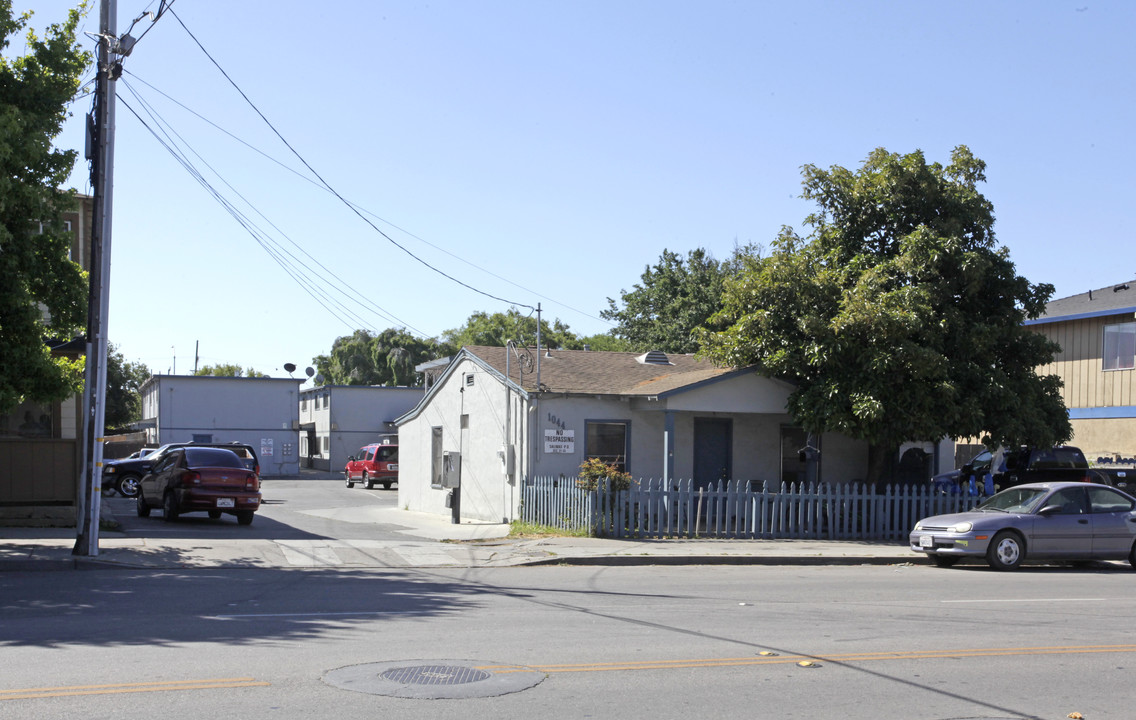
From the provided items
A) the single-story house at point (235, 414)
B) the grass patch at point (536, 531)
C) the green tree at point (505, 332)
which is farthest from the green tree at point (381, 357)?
the grass patch at point (536, 531)

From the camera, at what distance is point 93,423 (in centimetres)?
1427

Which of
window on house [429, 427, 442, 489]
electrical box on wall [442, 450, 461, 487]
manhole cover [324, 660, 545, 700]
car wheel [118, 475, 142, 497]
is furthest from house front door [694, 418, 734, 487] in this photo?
car wheel [118, 475, 142, 497]

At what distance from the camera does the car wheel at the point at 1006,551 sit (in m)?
15.5

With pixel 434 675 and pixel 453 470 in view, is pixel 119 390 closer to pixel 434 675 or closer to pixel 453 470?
pixel 453 470

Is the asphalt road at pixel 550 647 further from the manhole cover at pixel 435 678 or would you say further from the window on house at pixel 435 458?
the window on house at pixel 435 458

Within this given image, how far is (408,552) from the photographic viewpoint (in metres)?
16.4

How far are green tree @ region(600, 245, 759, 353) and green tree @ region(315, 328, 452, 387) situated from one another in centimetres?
2667

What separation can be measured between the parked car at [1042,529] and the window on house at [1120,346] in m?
14.8

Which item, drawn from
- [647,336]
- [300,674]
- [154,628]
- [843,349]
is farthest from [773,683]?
[647,336]

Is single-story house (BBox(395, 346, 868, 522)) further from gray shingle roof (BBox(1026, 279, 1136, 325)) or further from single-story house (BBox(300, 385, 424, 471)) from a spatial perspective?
single-story house (BBox(300, 385, 424, 471))

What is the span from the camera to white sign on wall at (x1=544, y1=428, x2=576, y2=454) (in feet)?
69.7

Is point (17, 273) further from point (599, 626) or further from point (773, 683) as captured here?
point (773, 683)

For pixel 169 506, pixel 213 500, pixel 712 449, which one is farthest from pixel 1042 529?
pixel 169 506

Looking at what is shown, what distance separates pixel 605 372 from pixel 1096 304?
1693 centimetres
